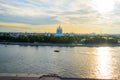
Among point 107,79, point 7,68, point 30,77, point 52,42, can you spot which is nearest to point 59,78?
point 30,77

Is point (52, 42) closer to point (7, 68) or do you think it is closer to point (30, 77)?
point (7, 68)

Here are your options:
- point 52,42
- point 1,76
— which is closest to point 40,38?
point 52,42

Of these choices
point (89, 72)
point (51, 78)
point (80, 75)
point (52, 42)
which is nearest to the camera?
point (51, 78)

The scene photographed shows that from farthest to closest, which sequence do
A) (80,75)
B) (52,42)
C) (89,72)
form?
(52,42), (89,72), (80,75)

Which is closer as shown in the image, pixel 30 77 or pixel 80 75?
pixel 30 77

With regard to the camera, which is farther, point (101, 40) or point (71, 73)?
point (101, 40)

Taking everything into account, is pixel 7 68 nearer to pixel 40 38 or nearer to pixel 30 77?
pixel 30 77

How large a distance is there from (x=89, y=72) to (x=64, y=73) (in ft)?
5.06

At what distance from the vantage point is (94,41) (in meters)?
42.3

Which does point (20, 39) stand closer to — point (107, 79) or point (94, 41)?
point (94, 41)

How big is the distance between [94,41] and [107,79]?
3040 cm

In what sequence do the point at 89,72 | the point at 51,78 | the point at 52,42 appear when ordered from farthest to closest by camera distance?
the point at 52,42 < the point at 89,72 < the point at 51,78

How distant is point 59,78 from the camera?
39.2 feet

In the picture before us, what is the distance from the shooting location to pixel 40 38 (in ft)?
144
